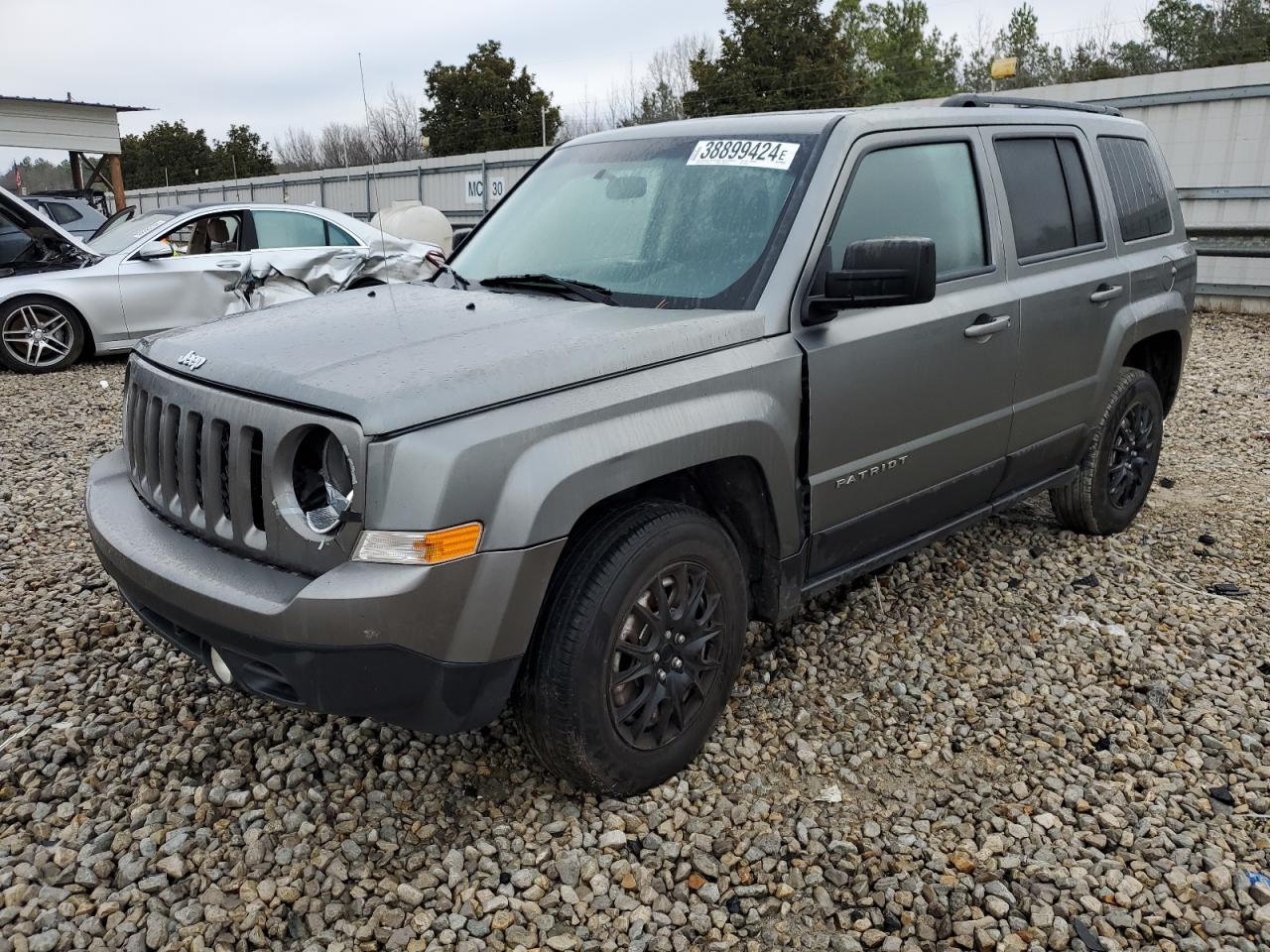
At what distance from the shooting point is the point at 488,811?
9.36 feet

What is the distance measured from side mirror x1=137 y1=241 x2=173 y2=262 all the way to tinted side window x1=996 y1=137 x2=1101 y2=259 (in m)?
Answer: 8.04

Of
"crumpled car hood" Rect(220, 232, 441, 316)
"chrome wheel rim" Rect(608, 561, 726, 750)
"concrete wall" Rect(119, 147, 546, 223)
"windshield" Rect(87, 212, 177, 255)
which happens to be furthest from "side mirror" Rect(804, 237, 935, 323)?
"concrete wall" Rect(119, 147, 546, 223)

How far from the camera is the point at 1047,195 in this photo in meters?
4.09

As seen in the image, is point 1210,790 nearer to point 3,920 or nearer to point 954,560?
point 954,560

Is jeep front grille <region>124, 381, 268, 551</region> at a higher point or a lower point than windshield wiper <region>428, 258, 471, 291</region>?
lower

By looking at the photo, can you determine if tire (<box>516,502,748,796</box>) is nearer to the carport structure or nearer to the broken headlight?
the broken headlight

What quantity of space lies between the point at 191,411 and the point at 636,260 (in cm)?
144

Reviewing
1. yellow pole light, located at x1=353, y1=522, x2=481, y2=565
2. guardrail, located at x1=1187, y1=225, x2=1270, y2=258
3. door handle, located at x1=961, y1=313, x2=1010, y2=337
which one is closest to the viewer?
yellow pole light, located at x1=353, y1=522, x2=481, y2=565

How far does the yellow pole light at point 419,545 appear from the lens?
7.39 ft

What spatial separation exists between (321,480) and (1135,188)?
404cm

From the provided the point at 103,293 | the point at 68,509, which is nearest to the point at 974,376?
the point at 68,509

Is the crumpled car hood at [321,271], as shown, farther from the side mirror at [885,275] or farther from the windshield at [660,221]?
the side mirror at [885,275]

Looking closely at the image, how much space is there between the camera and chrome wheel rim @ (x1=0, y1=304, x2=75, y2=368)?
904cm

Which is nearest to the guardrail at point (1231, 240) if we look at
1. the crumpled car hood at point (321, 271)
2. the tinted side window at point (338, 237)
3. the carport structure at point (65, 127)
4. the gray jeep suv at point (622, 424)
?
the crumpled car hood at point (321, 271)
